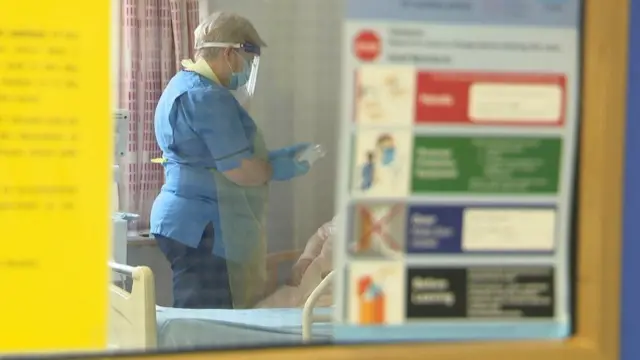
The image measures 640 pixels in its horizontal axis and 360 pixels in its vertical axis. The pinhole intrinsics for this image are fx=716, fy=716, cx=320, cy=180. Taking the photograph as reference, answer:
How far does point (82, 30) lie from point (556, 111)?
39 cm

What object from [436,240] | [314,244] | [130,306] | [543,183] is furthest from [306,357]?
[130,306]

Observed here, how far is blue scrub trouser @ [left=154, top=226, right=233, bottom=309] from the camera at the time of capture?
4.91ft

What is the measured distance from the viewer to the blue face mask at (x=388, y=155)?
1.94ft

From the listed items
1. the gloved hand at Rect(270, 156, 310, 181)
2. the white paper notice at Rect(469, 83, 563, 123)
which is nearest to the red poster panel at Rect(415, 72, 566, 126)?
the white paper notice at Rect(469, 83, 563, 123)

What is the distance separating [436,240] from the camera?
0.60 metres

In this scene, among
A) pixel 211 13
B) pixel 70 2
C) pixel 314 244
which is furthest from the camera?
pixel 211 13

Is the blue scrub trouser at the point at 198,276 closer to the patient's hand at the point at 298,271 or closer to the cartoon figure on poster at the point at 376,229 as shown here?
the patient's hand at the point at 298,271

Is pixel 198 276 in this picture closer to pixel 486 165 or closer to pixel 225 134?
pixel 225 134

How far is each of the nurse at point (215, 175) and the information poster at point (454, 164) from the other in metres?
0.59

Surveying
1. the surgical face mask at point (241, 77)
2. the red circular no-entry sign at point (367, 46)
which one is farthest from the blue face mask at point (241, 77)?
the red circular no-entry sign at point (367, 46)

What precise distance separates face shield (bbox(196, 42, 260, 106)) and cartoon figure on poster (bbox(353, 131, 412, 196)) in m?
0.78

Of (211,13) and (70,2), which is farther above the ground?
(211,13)

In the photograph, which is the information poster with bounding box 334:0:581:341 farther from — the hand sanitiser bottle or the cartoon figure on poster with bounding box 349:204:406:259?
the hand sanitiser bottle

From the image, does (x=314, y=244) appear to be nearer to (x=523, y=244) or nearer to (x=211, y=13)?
(x=211, y=13)
